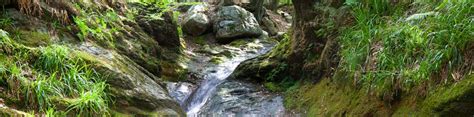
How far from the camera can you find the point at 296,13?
7500 mm

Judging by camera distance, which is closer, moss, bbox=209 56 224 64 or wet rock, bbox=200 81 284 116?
wet rock, bbox=200 81 284 116

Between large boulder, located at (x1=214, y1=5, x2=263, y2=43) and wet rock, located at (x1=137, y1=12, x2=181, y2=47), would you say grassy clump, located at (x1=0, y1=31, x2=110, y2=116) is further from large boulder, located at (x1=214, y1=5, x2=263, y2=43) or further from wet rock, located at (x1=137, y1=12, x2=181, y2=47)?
large boulder, located at (x1=214, y1=5, x2=263, y2=43)

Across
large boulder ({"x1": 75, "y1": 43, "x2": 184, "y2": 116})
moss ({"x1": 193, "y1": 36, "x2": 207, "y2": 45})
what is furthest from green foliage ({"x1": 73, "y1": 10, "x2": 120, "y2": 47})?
moss ({"x1": 193, "y1": 36, "x2": 207, "y2": 45})

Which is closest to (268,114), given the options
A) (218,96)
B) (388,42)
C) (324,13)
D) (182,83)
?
(218,96)

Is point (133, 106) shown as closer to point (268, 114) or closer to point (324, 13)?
point (268, 114)

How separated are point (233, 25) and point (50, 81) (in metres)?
10.4

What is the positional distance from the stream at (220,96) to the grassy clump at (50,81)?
2.15 metres

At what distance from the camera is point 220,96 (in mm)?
7020

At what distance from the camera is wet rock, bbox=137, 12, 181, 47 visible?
9477 millimetres

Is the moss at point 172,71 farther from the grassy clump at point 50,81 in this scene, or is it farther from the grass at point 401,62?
the grass at point 401,62

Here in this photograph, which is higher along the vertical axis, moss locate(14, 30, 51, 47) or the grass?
the grass

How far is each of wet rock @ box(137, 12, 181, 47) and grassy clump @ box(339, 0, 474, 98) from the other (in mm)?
5791

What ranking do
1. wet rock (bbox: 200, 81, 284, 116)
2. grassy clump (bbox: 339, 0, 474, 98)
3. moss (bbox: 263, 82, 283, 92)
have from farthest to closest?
1. moss (bbox: 263, 82, 283, 92)
2. wet rock (bbox: 200, 81, 284, 116)
3. grassy clump (bbox: 339, 0, 474, 98)

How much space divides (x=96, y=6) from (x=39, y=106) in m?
4.18
